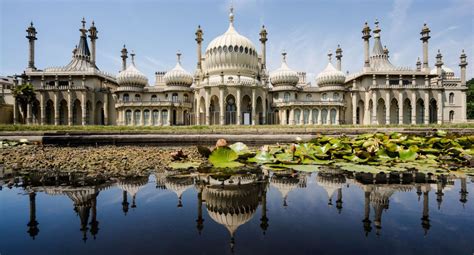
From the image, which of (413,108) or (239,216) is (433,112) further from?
(239,216)

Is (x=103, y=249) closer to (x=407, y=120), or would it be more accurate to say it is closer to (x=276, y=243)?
(x=276, y=243)

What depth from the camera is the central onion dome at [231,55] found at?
35.9 meters

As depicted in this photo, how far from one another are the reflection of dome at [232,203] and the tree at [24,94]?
139 ft

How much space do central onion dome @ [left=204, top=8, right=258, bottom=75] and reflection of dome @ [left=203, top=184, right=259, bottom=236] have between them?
33069 mm

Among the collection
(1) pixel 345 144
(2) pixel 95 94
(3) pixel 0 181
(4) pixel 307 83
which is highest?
(4) pixel 307 83

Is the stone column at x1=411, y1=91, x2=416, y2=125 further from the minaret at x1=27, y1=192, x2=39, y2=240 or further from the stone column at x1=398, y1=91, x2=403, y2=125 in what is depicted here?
the minaret at x1=27, y1=192, x2=39, y2=240

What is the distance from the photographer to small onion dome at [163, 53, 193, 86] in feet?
127

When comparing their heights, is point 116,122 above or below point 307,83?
below

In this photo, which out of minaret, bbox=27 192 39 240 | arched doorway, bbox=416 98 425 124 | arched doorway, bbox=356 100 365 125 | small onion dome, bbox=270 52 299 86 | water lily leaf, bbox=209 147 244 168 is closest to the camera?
minaret, bbox=27 192 39 240

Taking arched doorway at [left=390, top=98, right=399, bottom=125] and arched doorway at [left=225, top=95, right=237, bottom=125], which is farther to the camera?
arched doorway at [left=390, top=98, right=399, bottom=125]

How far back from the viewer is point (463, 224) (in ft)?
8.43

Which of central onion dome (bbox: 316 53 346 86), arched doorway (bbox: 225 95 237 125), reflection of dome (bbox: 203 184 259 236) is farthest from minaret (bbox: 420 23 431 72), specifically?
reflection of dome (bbox: 203 184 259 236)

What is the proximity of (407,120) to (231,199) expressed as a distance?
1668 inches

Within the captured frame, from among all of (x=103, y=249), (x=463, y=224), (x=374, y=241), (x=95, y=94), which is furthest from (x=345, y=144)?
(x=95, y=94)
